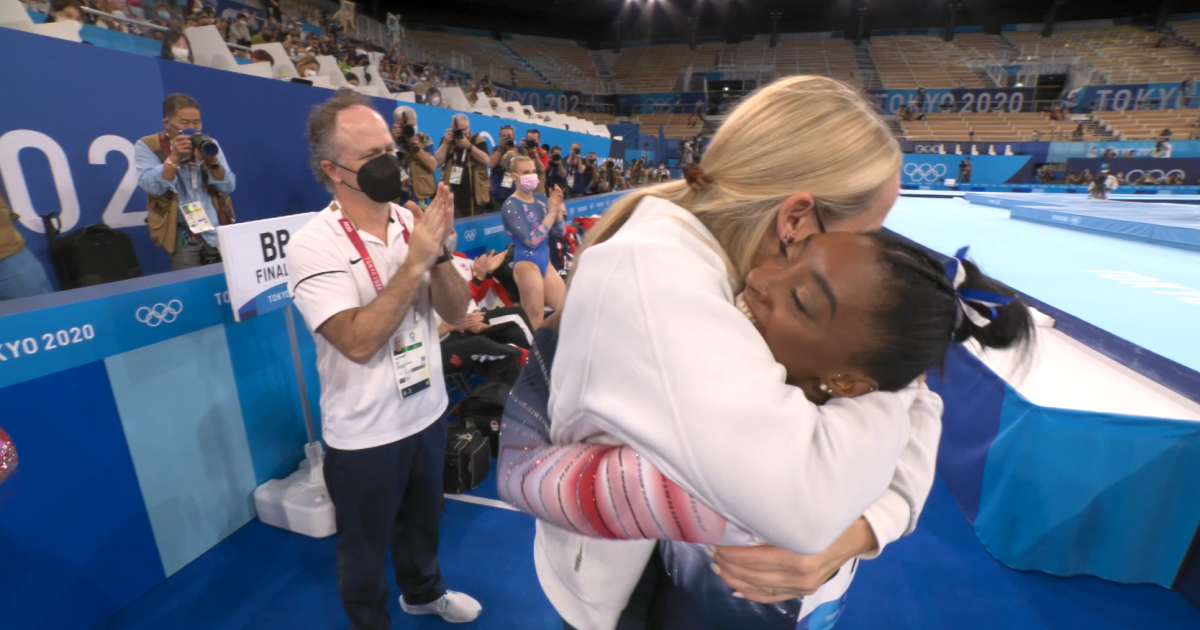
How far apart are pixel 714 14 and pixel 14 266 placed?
124 ft

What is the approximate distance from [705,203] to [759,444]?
43cm

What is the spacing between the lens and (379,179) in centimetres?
174

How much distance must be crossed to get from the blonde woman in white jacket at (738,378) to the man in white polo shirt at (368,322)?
0.93 m

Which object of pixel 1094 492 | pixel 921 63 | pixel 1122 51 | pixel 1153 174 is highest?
pixel 921 63

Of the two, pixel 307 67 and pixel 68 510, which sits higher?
pixel 307 67

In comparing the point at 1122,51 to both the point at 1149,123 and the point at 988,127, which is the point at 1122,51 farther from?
the point at 988,127

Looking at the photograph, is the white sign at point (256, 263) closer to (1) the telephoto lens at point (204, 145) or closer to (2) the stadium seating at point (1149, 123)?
(1) the telephoto lens at point (204, 145)

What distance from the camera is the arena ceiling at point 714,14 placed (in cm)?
2845

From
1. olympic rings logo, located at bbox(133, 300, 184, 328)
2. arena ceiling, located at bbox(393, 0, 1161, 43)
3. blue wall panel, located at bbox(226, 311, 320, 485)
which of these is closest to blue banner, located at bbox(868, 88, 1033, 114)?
arena ceiling, located at bbox(393, 0, 1161, 43)

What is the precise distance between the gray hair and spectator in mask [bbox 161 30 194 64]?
362cm

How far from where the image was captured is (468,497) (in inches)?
125

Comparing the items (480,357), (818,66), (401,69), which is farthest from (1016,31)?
(480,357)

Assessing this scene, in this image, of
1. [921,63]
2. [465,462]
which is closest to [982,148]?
[921,63]

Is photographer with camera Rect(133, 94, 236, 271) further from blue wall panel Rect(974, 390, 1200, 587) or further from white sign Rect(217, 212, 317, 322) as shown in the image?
blue wall panel Rect(974, 390, 1200, 587)
